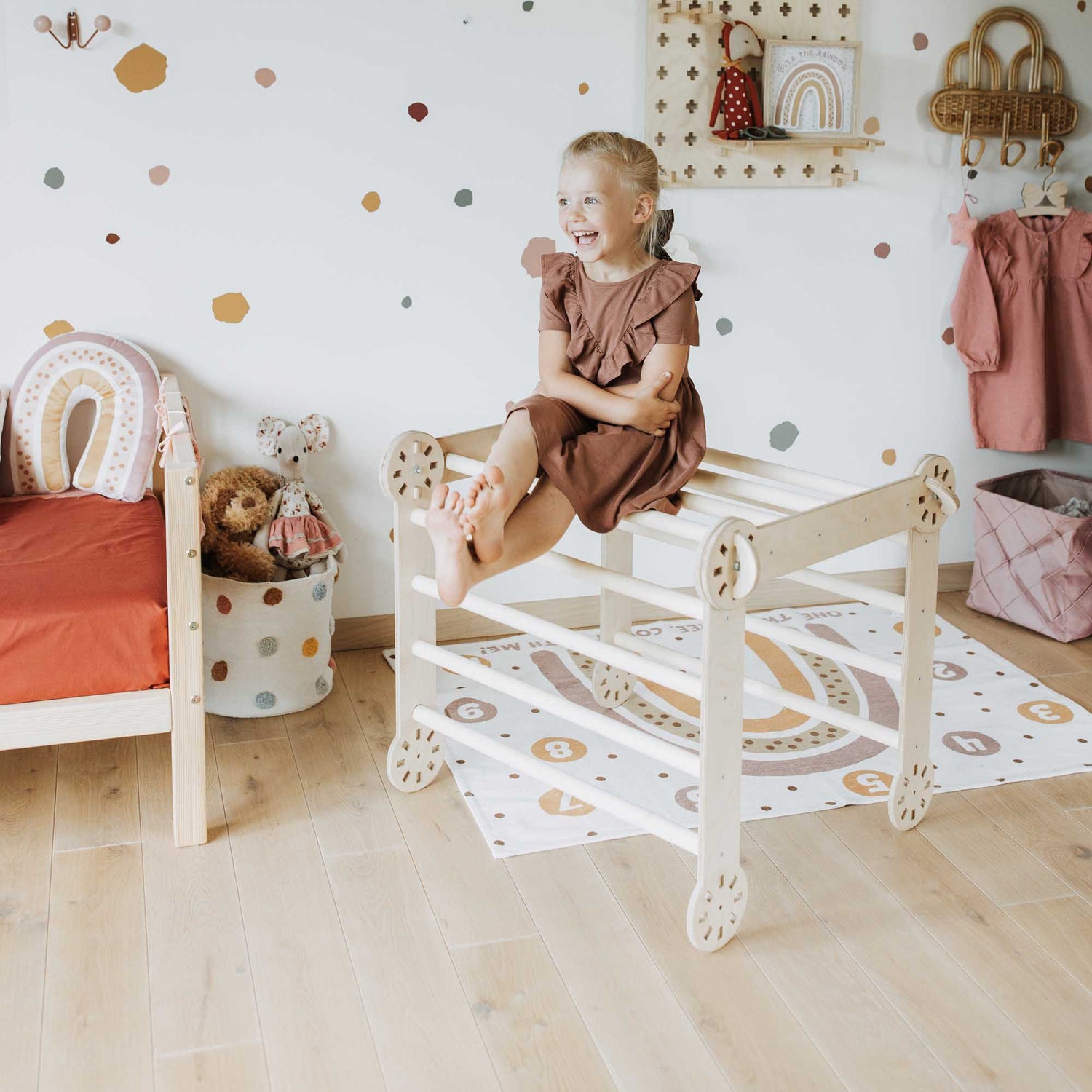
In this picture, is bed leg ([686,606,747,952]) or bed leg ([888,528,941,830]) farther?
bed leg ([888,528,941,830])

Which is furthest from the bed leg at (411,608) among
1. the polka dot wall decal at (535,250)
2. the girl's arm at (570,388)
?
the polka dot wall decal at (535,250)

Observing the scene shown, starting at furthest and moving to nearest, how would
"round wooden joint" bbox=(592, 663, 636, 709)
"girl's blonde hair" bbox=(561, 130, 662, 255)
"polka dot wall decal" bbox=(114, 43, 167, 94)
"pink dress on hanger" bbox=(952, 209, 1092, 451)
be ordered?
"pink dress on hanger" bbox=(952, 209, 1092, 451) → "round wooden joint" bbox=(592, 663, 636, 709) → "polka dot wall decal" bbox=(114, 43, 167, 94) → "girl's blonde hair" bbox=(561, 130, 662, 255)

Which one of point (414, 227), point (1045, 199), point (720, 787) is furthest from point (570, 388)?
point (1045, 199)

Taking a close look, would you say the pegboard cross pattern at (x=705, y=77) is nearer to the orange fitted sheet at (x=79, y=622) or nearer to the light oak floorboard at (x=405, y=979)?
the orange fitted sheet at (x=79, y=622)

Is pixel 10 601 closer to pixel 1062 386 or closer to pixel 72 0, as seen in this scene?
pixel 72 0

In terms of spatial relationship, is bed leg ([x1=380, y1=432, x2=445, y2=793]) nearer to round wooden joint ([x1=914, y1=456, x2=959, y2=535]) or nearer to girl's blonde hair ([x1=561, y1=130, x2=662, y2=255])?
girl's blonde hair ([x1=561, y1=130, x2=662, y2=255])

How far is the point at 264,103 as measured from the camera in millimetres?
2514

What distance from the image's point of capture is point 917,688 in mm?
1992

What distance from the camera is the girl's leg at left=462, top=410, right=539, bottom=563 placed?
174cm

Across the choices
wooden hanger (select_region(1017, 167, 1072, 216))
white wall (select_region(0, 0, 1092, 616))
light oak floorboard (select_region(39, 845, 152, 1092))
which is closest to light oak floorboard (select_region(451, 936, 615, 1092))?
light oak floorboard (select_region(39, 845, 152, 1092))

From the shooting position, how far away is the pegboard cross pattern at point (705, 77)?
2.70 m

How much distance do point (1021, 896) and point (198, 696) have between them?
1287 millimetres

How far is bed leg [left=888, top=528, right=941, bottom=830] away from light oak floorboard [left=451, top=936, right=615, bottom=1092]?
669 mm

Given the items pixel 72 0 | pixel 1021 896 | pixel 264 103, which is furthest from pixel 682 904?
pixel 72 0
